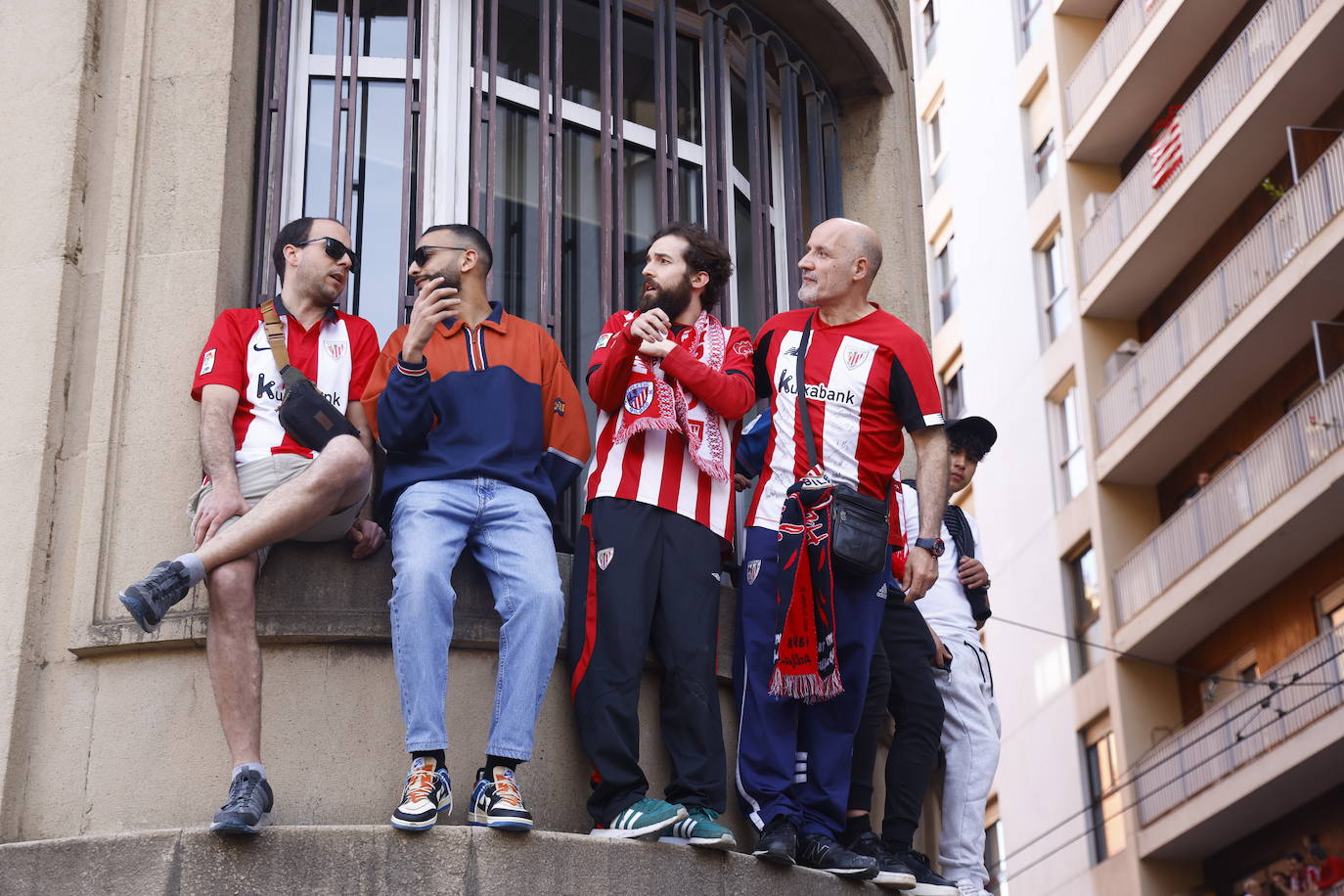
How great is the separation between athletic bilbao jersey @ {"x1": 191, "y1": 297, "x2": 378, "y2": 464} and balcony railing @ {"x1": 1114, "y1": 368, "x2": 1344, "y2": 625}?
16088 mm

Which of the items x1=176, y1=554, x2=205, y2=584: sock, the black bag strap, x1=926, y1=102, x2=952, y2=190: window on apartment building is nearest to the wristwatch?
the black bag strap

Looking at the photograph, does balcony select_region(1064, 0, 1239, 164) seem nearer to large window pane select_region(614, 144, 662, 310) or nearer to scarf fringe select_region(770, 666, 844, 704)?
large window pane select_region(614, 144, 662, 310)

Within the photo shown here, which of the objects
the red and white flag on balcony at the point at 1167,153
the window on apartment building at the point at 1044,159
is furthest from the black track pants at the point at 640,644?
the window on apartment building at the point at 1044,159

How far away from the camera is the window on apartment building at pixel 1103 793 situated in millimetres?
25844

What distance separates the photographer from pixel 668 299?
7.24 m

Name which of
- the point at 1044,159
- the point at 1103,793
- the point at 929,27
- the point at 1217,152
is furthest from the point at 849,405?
the point at 929,27

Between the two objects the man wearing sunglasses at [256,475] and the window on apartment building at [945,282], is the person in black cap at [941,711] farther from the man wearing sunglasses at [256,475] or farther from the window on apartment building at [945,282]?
the window on apartment building at [945,282]

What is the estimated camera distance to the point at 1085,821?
87.3 feet

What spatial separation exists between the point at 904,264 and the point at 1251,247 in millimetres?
14329

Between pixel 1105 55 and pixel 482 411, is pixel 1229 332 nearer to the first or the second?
pixel 1105 55

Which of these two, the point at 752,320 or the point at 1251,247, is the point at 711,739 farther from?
the point at 1251,247

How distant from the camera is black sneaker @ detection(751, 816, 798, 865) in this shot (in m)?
6.41

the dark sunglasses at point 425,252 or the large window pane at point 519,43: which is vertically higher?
the large window pane at point 519,43

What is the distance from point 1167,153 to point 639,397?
20127 mm
